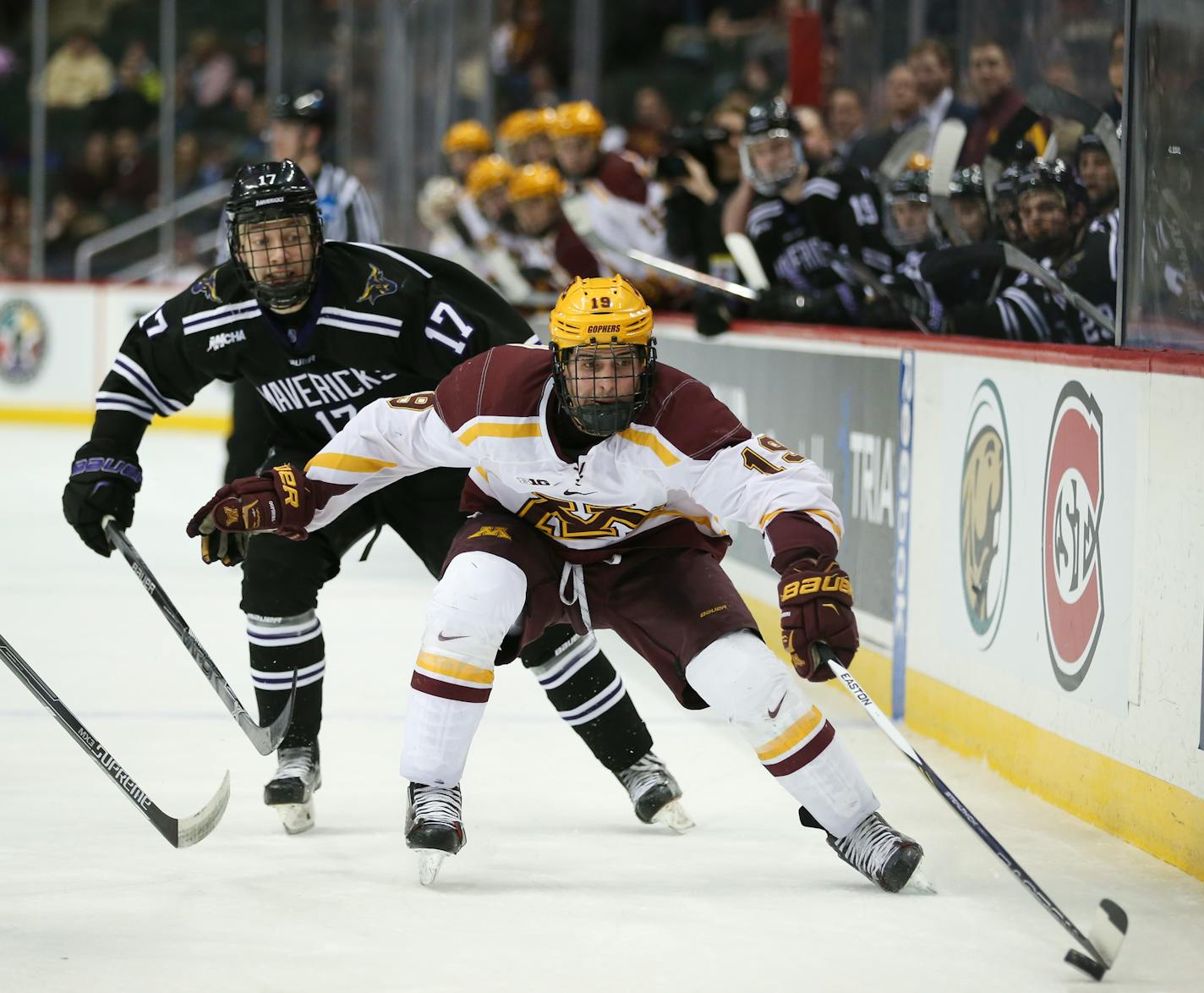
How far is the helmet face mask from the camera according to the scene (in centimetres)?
304

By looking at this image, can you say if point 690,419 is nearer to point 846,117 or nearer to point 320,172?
point 320,172

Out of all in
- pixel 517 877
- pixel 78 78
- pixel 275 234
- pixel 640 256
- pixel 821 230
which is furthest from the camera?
pixel 78 78

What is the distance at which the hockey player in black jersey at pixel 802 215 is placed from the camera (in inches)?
233

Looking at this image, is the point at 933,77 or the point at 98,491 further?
the point at 933,77

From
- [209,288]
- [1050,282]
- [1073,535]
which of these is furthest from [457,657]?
[1050,282]

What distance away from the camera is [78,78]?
13.9 metres

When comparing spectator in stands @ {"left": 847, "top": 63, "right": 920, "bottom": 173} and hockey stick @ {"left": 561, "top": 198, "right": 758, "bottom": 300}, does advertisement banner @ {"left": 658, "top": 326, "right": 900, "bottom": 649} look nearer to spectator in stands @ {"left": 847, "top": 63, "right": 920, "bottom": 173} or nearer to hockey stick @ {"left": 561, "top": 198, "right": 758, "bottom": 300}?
hockey stick @ {"left": 561, "top": 198, "right": 758, "bottom": 300}

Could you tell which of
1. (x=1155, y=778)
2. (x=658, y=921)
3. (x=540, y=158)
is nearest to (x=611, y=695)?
(x=658, y=921)

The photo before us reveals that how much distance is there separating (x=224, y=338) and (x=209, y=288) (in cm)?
12

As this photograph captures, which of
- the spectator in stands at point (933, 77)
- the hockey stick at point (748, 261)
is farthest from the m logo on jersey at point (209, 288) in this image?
the spectator in stands at point (933, 77)

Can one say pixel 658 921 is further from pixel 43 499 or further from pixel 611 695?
pixel 43 499

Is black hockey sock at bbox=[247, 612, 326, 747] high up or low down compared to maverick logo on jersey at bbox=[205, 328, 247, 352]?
down

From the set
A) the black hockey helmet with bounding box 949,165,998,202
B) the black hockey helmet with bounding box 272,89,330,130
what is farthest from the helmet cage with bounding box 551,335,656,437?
the black hockey helmet with bounding box 272,89,330,130

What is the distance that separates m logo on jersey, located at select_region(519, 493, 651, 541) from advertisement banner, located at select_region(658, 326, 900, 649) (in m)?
1.65
